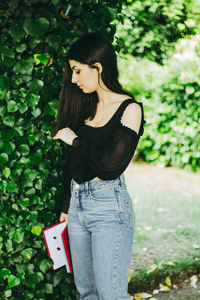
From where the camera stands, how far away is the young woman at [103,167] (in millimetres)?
1840

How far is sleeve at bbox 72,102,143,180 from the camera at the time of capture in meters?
1.81

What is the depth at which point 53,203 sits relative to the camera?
2.25 meters

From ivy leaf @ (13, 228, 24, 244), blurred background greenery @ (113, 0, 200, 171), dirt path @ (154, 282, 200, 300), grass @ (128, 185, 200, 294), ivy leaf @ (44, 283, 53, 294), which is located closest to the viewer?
ivy leaf @ (13, 228, 24, 244)

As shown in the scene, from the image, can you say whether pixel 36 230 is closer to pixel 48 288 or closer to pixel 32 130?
pixel 48 288

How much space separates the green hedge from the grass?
1.56m

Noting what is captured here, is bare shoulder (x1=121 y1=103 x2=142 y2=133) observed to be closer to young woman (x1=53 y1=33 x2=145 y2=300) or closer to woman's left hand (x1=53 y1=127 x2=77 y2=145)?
young woman (x1=53 y1=33 x2=145 y2=300)

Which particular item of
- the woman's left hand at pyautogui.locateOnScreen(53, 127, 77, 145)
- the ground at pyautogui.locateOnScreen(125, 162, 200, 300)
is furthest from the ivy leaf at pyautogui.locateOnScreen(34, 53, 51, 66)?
the ground at pyautogui.locateOnScreen(125, 162, 200, 300)

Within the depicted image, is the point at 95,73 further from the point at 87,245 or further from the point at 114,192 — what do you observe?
the point at 87,245

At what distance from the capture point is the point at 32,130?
2127 millimetres

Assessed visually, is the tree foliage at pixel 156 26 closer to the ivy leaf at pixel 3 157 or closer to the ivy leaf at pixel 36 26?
the ivy leaf at pixel 36 26

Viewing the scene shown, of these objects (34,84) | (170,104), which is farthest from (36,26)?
(170,104)

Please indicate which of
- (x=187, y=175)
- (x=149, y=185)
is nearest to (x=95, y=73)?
(x=149, y=185)

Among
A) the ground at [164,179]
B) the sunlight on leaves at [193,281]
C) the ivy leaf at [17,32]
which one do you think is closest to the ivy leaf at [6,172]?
the ivy leaf at [17,32]

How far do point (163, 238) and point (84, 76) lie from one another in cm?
336
